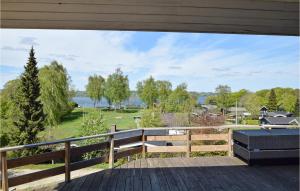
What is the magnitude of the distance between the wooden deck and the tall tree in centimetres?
2272

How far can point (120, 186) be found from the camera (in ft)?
13.6

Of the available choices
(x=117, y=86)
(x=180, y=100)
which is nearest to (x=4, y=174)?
(x=180, y=100)

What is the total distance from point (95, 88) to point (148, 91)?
13474 mm

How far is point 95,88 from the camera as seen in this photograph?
4934 cm

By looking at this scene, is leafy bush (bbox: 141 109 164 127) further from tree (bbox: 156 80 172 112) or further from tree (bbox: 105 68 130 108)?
tree (bbox: 105 68 130 108)

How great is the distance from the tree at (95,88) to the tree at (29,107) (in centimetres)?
2321

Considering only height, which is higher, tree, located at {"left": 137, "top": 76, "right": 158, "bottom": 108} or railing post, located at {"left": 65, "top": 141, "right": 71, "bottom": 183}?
tree, located at {"left": 137, "top": 76, "right": 158, "bottom": 108}

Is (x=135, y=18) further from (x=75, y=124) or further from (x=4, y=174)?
Answer: (x=75, y=124)

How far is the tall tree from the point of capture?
92.5ft

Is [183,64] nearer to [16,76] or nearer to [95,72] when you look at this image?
[95,72]

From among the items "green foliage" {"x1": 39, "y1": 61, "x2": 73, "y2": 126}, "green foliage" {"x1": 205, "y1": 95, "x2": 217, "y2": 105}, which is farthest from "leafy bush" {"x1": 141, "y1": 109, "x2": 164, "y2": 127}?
"green foliage" {"x1": 39, "y1": 61, "x2": 73, "y2": 126}

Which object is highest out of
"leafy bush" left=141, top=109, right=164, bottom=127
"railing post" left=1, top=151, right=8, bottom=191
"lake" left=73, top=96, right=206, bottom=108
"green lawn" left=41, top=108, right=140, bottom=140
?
"lake" left=73, top=96, right=206, bottom=108

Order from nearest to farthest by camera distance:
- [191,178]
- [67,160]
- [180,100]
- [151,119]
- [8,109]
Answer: [67,160] < [191,178] < [151,119] < [8,109] < [180,100]

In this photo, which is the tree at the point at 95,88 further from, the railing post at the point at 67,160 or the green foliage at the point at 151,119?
the railing post at the point at 67,160
